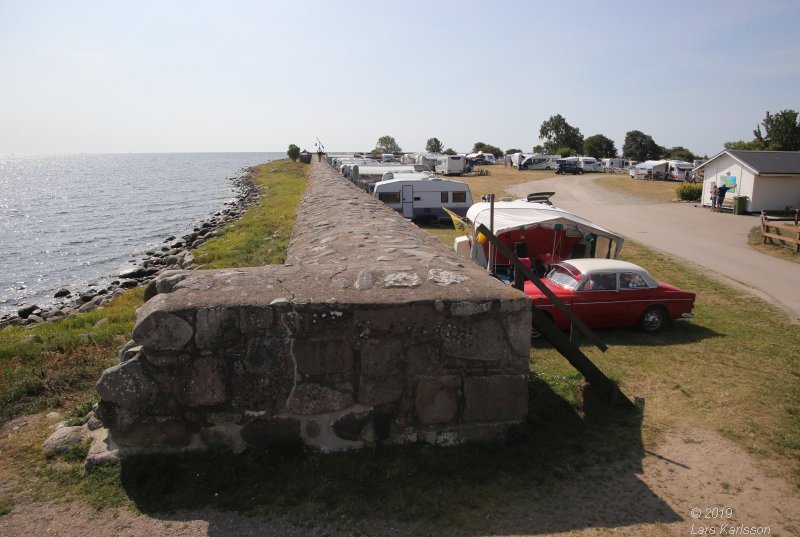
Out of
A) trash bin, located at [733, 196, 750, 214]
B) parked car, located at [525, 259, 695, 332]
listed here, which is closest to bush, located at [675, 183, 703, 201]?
trash bin, located at [733, 196, 750, 214]

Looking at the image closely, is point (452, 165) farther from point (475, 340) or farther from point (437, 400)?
point (437, 400)

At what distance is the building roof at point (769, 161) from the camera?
26.6 m

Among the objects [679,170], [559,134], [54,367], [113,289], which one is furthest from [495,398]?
[559,134]

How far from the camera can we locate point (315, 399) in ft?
15.2

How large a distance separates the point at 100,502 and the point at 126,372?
3.19 ft

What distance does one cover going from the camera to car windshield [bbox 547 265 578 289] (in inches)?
402

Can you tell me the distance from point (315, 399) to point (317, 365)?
301 mm

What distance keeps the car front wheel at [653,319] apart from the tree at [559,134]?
9452cm

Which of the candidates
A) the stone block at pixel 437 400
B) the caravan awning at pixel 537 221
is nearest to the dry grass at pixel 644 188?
the caravan awning at pixel 537 221

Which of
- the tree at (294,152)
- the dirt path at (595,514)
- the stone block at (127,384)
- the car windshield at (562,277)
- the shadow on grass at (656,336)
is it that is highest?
the tree at (294,152)

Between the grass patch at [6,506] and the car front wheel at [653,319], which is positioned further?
the car front wheel at [653,319]

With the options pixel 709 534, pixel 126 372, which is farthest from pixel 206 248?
pixel 709 534

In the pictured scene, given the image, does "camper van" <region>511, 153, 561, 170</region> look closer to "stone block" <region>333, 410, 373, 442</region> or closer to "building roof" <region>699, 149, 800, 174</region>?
"building roof" <region>699, 149, 800, 174</region>

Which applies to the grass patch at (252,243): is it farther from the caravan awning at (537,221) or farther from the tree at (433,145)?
the tree at (433,145)
